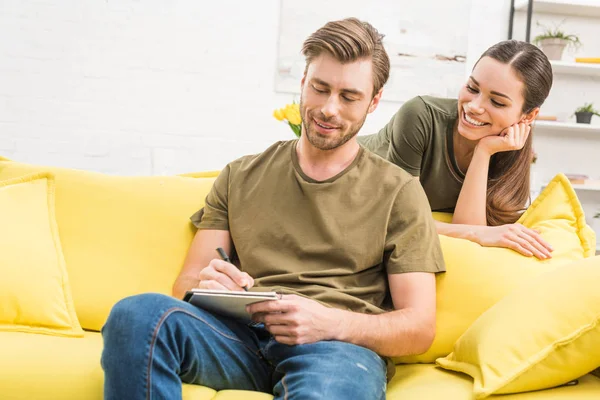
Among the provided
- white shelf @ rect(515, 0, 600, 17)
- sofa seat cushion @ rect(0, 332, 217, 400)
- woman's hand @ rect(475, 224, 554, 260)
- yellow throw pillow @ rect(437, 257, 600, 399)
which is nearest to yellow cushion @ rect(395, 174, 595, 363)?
woman's hand @ rect(475, 224, 554, 260)

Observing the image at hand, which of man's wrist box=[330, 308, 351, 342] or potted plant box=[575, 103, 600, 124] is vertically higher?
potted plant box=[575, 103, 600, 124]

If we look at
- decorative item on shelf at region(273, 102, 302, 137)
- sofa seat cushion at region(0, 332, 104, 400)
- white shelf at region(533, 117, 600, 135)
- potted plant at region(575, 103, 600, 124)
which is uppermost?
decorative item on shelf at region(273, 102, 302, 137)

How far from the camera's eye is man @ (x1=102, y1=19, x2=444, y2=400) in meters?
1.36

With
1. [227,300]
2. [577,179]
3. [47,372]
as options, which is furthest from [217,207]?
[577,179]

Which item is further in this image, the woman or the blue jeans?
the woman

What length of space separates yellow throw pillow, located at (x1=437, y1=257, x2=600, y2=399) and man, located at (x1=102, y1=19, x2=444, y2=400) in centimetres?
17

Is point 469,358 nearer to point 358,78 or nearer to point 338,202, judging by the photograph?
point 338,202

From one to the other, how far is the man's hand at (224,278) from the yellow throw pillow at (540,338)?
1.61 ft

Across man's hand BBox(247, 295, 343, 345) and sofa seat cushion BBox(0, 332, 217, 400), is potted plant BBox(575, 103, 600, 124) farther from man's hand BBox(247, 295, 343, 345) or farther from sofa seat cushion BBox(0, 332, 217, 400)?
sofa seat cushion BBox(0, 332, 217, 400)

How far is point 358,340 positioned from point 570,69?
11.6 feet

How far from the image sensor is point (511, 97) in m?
2.10

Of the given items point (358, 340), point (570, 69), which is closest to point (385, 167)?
point (358, 340)

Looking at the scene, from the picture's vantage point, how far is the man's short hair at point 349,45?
1749 millimetres

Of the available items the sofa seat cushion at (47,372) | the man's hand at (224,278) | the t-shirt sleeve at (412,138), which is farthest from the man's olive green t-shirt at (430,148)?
the sofa seat cushion at (47,372)
